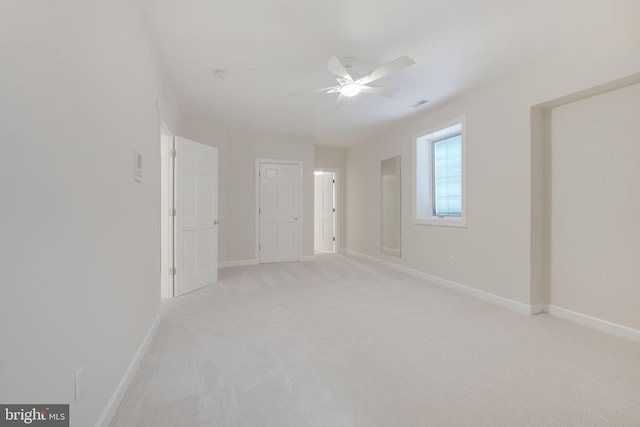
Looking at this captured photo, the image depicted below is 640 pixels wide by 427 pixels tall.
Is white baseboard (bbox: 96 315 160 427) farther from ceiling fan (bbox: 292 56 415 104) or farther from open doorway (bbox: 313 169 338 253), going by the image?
open doorway (bbox: 313 169 338 253)

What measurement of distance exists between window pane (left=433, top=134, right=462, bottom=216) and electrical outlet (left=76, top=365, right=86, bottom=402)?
165 inches

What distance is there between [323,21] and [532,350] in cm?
305

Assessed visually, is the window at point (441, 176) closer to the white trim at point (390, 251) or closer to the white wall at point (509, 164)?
the white wall at point (509, 164)

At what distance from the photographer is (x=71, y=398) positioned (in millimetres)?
1146

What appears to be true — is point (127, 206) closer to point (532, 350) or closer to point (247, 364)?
point (247, 364)

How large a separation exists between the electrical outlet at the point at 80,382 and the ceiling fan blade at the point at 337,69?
2.56m

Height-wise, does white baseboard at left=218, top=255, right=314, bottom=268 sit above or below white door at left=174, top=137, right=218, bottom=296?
below

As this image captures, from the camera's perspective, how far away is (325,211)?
289 inches

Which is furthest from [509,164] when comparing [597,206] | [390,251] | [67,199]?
[67,199]

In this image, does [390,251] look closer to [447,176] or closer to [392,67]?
[447,176]

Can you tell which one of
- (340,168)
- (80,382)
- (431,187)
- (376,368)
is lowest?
(376,368)

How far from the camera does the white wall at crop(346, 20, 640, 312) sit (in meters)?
2.40

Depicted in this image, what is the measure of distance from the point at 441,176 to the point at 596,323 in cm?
249

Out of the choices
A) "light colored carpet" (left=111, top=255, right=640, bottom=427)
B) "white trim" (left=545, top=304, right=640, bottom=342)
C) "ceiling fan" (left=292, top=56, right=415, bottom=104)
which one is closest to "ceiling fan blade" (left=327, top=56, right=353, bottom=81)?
"ceiling fan" (left=292, top=56, right=415, bottom=104)
